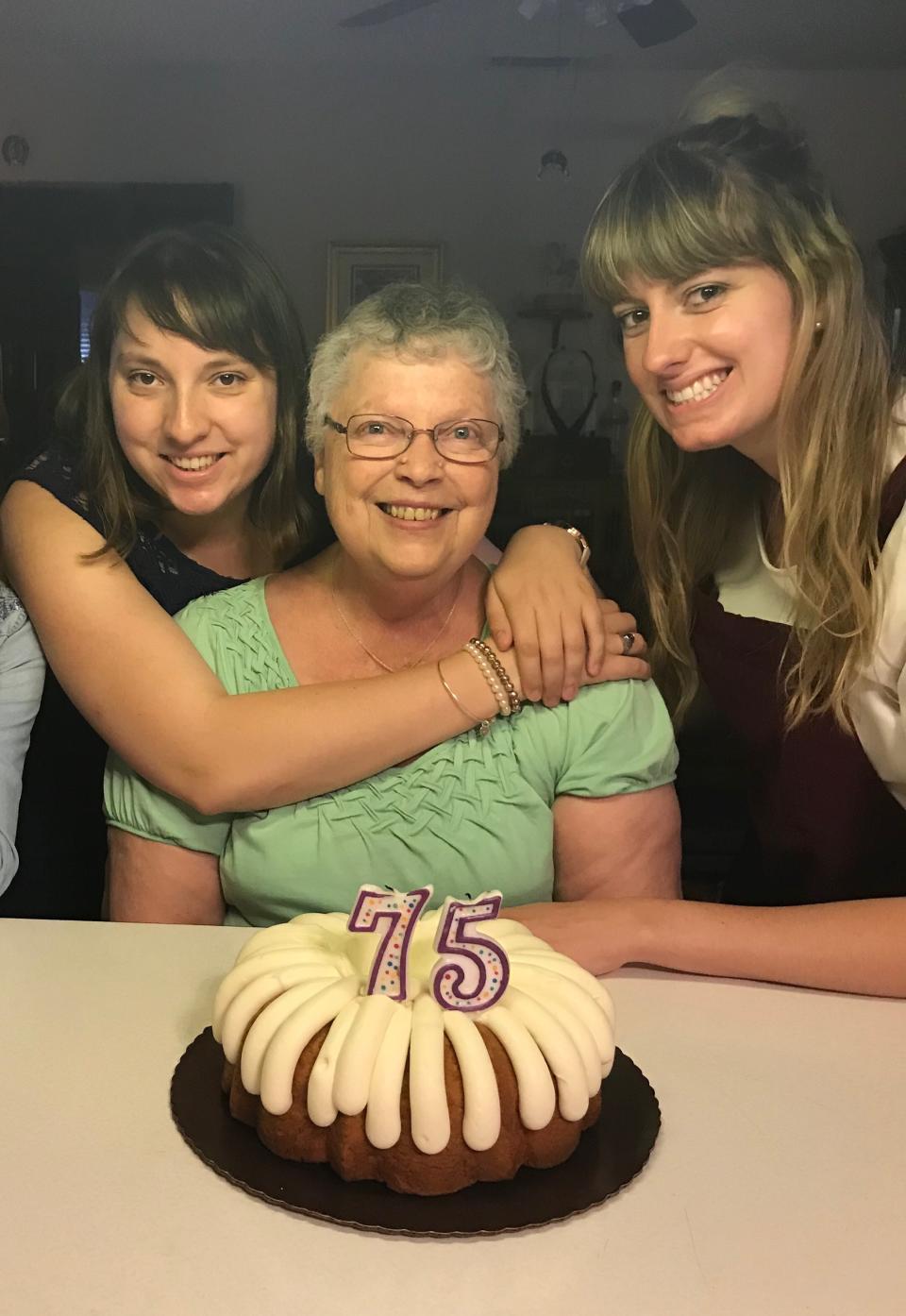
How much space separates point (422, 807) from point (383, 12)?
80 centimetres

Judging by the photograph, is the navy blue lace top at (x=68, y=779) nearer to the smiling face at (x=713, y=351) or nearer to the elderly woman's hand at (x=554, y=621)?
the elderly woman's hand at (x=554, y=621)

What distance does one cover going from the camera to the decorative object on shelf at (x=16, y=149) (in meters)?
1.15

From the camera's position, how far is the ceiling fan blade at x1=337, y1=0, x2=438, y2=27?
3.60 ft

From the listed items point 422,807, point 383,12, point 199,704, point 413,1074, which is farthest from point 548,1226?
point 383,12

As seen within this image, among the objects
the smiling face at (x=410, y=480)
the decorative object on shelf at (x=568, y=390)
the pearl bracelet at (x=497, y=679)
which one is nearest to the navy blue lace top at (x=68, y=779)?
the smiling face at (x=410, y=480)

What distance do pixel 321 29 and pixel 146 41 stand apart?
0.58ft

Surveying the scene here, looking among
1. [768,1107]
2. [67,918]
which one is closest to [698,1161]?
[768,1107]

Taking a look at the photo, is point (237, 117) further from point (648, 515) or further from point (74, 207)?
point (648, 515)

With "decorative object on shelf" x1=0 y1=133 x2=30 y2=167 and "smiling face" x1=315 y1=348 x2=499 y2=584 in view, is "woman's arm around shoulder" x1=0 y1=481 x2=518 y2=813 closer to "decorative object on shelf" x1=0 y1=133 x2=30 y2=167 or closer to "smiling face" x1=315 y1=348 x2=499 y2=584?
"smiling face" x1=315 y1=348 x2=499 y2=584

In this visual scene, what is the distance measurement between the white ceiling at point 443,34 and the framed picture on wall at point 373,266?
0.15 metres

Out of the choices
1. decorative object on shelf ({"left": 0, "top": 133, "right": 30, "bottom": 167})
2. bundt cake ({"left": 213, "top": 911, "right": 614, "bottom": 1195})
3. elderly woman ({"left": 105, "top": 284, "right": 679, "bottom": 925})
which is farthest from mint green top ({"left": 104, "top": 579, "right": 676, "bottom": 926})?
decorative object on shelf ({"left": 0, "top": 133, "right": 30, "bottom": 167})

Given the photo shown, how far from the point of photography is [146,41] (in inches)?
43.9

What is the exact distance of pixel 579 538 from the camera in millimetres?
1195

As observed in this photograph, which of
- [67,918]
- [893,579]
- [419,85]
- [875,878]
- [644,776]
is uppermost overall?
[419,85]
